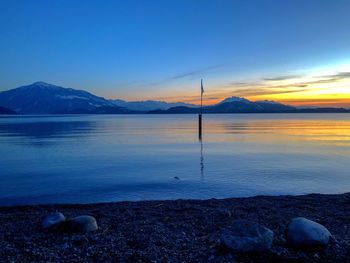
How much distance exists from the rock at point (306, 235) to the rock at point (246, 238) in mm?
785

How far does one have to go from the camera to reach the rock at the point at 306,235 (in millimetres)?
9086

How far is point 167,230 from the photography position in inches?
439

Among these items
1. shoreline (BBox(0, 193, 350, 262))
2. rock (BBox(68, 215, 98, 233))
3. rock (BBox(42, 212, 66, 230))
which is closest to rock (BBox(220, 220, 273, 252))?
shoreline (BBox(0, 193, 350, 262))

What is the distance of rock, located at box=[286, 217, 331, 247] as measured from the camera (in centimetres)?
909

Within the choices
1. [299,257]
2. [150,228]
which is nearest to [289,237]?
[299,257]

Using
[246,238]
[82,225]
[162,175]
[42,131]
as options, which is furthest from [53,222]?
[42,131]

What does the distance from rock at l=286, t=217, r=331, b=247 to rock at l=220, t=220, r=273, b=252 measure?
78 cm

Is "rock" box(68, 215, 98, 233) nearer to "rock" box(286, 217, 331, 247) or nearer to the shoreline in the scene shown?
the shoreline

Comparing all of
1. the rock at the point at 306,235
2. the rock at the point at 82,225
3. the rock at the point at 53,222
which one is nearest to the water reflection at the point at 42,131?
the rock at the point at 53,222

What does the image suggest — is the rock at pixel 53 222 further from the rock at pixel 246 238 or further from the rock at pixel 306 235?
the rock at pixel 306 235

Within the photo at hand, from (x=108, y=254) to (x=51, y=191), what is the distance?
1289 centimetres

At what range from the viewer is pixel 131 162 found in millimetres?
32438

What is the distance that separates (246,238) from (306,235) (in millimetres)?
1764

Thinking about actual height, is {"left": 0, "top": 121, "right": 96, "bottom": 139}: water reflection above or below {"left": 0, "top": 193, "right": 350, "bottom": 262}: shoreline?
below
